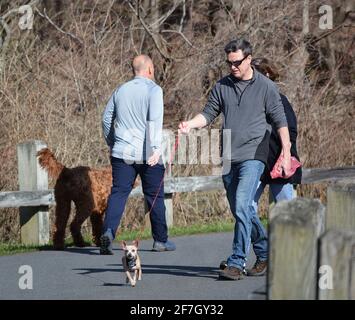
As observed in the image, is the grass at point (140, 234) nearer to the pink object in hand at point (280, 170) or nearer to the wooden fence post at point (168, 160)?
the wooden fence post at point (168, 160)

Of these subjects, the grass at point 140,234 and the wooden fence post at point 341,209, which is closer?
the wooden fence post at point 341,209

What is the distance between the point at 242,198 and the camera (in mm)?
8172

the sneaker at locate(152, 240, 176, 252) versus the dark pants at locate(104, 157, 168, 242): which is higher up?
the dark pants at locate(104, 157, 168, 242)

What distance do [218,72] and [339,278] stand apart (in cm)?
1320

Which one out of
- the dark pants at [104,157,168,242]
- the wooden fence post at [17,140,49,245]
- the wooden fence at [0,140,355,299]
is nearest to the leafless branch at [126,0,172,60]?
the wooden fence post at [17,140,49,245]

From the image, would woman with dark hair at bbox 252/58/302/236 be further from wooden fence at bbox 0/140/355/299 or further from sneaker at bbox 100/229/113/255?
wooden fence at bbox 0/140/355/299

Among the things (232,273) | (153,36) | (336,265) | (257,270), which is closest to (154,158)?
(257,270)

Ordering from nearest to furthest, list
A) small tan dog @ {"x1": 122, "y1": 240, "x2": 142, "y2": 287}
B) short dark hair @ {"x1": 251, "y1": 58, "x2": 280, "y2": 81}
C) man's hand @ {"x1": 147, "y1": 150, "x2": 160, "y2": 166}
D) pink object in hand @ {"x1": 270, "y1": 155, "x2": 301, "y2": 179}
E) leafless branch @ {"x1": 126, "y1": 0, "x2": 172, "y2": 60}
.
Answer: small tan dog @ {"x1": 122, "y1": 240, "x2": 142, "y2": 287}
pink object in hand @ {"x1": 270, "y1": 155, "x2": 301, "y2": 179}
short dark hair @ {"x1": 251, "y1": 58, "x2": 280, "y2": 81}
man's hand @ {"x1": 147, "y1": 150, "x2": 160, "y2": 166}
leafless branch @ {"x1": 126, "y1": 0, "x2": 172, "y2": 60}

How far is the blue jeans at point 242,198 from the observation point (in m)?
8.18

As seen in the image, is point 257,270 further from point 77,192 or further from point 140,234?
point 140,234

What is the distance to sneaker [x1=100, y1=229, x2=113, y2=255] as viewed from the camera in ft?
33.3

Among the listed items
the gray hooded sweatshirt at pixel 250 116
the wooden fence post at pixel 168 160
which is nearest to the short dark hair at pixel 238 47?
the gray hooded sweatshirt at pixel 250 116

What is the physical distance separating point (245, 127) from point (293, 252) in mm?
4323
